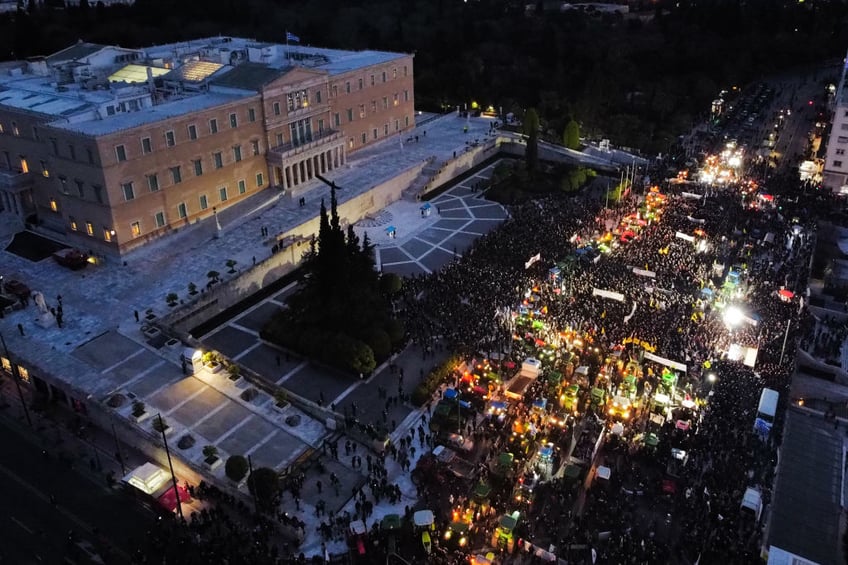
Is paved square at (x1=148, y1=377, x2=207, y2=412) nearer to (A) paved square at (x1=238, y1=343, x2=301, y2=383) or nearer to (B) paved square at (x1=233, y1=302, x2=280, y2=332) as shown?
(A) paved square at (x1=238, y1=343, x2=301, y2=383)

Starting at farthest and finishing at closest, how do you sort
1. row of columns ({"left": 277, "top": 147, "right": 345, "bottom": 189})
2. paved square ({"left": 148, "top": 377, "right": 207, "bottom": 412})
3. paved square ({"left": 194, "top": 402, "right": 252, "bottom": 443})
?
row of columns ({"left": 277, "top": 147, "right": 345, "bottom": 189})
paved square ({"left": 148, "top": 377, "right": 207, "bottom": 412})
paved square ({"left": 194, "top": 402, "right": 252, "bottom": 443})

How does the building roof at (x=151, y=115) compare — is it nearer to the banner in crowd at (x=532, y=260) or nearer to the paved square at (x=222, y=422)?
the paved square at (x=222, y=422)

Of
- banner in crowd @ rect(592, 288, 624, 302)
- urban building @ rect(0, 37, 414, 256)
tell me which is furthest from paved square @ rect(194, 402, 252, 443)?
banner in crowd @ rect(592, 288, 624, 302)

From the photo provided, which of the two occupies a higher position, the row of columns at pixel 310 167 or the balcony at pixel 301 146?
the balcony at pixel 301 146

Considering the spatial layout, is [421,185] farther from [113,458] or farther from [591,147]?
[113,458]

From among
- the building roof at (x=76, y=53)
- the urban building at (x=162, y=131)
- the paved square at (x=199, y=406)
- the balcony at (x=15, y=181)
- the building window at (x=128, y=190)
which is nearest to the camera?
the paved square at (x=199, y=406)

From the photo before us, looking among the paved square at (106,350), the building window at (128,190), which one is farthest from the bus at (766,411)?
the building window at (128,190)
